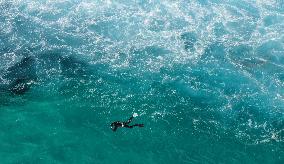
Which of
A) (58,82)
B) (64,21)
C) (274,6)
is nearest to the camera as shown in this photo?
(58,82)

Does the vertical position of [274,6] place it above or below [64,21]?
above

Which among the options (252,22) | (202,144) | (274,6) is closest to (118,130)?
(202,144)

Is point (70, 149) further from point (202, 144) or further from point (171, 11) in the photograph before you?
point (171, 11)

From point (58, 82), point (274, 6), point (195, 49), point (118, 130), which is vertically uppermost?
point (274, 6)

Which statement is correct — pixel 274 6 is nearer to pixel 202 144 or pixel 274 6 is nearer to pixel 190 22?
pixel 190 22

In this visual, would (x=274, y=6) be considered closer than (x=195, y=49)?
No

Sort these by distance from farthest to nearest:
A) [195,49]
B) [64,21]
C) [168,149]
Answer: [64,21] < [195,49] < [168,149]
